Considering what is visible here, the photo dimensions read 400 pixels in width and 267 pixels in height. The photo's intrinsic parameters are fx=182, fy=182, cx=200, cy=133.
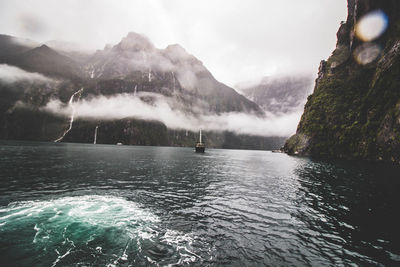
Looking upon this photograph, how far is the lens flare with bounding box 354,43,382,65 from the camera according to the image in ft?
305

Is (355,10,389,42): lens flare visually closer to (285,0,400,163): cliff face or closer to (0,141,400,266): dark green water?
(285,0,400,163): cliff face

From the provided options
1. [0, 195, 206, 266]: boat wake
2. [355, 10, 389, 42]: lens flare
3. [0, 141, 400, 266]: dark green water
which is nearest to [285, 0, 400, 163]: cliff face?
[355, 10, 389, 42]: lens flare

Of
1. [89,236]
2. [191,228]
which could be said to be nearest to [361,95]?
[191,228]

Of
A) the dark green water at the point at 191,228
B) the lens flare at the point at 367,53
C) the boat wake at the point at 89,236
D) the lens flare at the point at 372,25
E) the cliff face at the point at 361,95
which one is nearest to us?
the boat wake at the point at 89,236

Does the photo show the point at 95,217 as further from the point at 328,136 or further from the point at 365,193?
the point at 328,136

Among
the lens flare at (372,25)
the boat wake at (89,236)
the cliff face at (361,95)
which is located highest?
the lens flare at (372,25)

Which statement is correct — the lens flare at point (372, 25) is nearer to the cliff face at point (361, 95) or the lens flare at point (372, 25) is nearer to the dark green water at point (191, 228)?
the cliff face at point (361, 95)

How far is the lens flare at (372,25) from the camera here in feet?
296

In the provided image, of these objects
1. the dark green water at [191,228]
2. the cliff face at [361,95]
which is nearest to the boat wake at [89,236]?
the dark green water at [191,228]

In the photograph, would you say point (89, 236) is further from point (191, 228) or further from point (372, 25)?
point (372, 25)

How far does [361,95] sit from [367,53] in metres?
26.2

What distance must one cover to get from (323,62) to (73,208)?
173727 millimetres

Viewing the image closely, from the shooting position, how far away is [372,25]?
95312 millimetres

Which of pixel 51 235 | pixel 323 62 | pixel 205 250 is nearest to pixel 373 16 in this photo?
pixel 323 62
